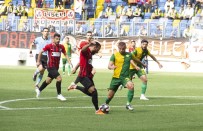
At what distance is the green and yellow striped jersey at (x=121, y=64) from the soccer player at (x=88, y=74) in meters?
0.61

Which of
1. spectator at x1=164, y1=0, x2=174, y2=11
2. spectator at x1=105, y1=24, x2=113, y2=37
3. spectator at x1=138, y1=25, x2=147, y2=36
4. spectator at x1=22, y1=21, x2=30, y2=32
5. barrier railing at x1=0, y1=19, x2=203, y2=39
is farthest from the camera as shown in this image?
spectator at x1=22, y1=21, x2=30, y2=32

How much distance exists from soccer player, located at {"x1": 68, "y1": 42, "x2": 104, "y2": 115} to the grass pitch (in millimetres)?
517

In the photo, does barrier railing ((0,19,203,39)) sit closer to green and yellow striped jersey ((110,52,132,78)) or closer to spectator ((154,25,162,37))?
spectator ((154,25,162,37))

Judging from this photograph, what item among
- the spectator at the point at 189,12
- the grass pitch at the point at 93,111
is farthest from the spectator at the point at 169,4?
the grass pitch at the point at 93,111

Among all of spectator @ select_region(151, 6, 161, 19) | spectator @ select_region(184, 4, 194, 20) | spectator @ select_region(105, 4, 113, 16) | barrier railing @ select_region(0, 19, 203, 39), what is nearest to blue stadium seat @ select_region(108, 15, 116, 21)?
spectator @ select_region(105, 4, 113, 16)

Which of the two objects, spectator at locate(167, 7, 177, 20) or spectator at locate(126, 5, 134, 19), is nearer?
spectator at locate(167, 7, 177, 20)

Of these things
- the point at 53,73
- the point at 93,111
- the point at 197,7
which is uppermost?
the point at 197,7

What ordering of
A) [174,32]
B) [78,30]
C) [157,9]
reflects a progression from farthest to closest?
[78,30] < [157,9] < [174,32]

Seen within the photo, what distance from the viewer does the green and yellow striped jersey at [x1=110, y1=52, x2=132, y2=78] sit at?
756 inches

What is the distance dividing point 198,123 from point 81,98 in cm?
773

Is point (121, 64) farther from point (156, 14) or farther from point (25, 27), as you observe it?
point (25, 27)

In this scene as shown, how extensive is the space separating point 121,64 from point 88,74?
96 cm

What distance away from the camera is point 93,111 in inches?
754

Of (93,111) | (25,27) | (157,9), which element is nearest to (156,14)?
(157,9)
